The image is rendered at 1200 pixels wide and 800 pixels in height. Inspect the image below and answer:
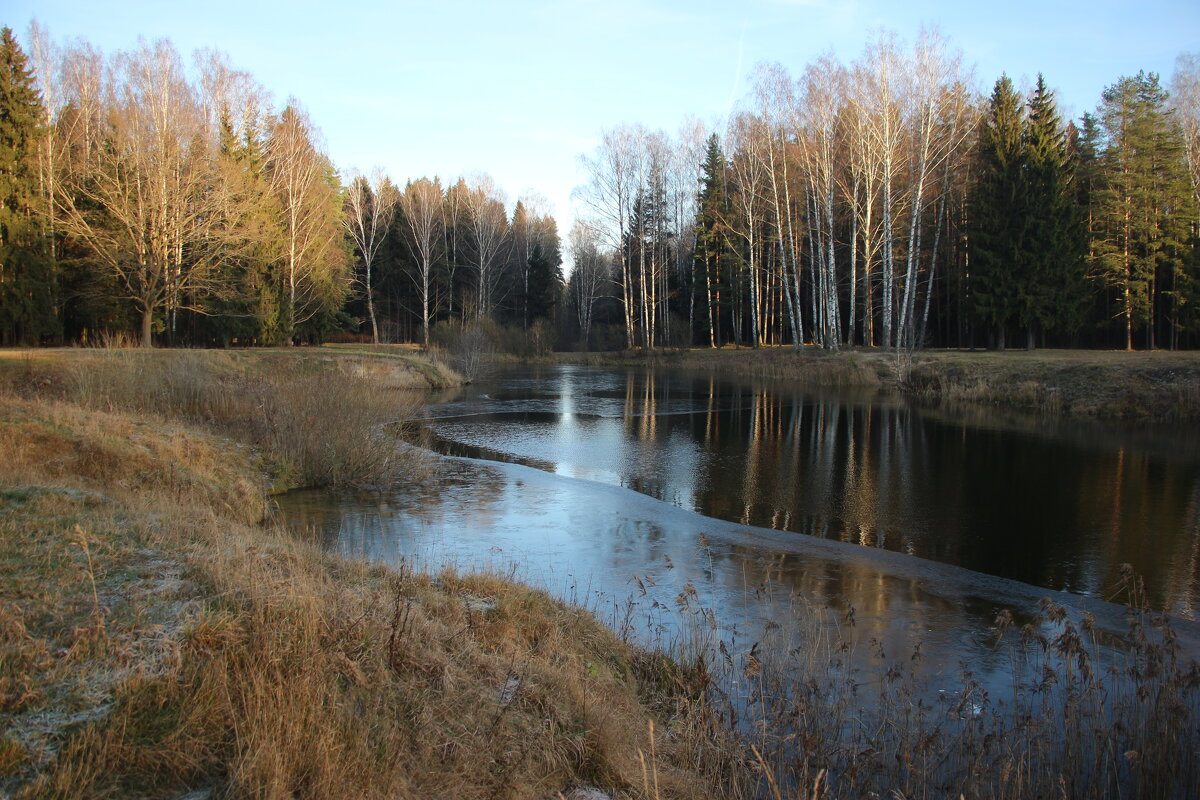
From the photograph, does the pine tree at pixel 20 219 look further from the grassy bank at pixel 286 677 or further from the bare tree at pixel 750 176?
the bare tree at pixel 750 176

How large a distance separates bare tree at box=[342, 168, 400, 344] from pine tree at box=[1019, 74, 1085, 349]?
35787 millimetres

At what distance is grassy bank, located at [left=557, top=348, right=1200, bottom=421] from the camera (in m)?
21.8

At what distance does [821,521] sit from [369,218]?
53.2 meters

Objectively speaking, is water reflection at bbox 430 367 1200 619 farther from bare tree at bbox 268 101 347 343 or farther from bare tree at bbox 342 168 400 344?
bare tree at bbox 342 168 400 344

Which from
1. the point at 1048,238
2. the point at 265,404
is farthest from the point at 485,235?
the point at 265,404

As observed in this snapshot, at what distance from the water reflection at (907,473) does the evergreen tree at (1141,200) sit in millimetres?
19869

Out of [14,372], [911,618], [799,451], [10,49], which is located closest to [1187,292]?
[799,451]

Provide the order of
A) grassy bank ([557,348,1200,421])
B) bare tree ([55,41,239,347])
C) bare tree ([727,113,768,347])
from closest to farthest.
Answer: grassy bank ([557,348,1200,421])
bare tree ([55,41,239,347])
bare tree ([727,113,768,347])

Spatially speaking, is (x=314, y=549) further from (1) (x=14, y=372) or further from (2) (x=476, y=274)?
(2) (x=476, y=274)

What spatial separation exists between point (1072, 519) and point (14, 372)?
20423 millimetres

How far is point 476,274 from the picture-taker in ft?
196

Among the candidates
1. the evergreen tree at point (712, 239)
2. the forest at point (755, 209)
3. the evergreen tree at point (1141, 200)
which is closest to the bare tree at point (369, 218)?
the forest at point (755, 209)

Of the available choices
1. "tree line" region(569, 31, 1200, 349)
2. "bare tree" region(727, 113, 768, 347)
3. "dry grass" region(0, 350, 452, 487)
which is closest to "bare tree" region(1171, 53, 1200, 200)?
"tree line" region(569, 31, 1200, 349)

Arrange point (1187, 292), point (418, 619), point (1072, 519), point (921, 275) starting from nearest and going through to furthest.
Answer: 1. point (418, 619)
2. point (1072, 519)
3. point (1187, 292)
4. point (921, 275)
